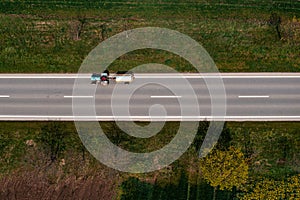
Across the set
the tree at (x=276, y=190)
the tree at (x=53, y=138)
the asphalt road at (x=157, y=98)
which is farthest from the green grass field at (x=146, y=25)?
the tree at (x=276, y=190)

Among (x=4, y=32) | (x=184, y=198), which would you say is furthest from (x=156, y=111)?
(x=4, y=32)

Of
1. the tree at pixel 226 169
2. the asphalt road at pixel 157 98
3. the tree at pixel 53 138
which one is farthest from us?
the asphalt road at pixel 157 98

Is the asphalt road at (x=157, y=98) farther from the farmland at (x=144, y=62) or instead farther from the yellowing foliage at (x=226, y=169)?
the yellowing foliage at (x=226, y=169)

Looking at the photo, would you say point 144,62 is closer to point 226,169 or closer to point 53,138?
point 53,138

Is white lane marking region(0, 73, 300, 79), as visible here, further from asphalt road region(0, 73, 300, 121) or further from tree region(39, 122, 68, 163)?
tree region(39, 122, 68, 163)

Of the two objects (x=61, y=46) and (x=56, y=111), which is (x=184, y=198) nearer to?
(x=56, y=111)

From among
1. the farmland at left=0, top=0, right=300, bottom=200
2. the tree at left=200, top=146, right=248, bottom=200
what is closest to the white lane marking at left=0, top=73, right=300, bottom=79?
the farmland at left=0, top=0, right=300, bottom=200
